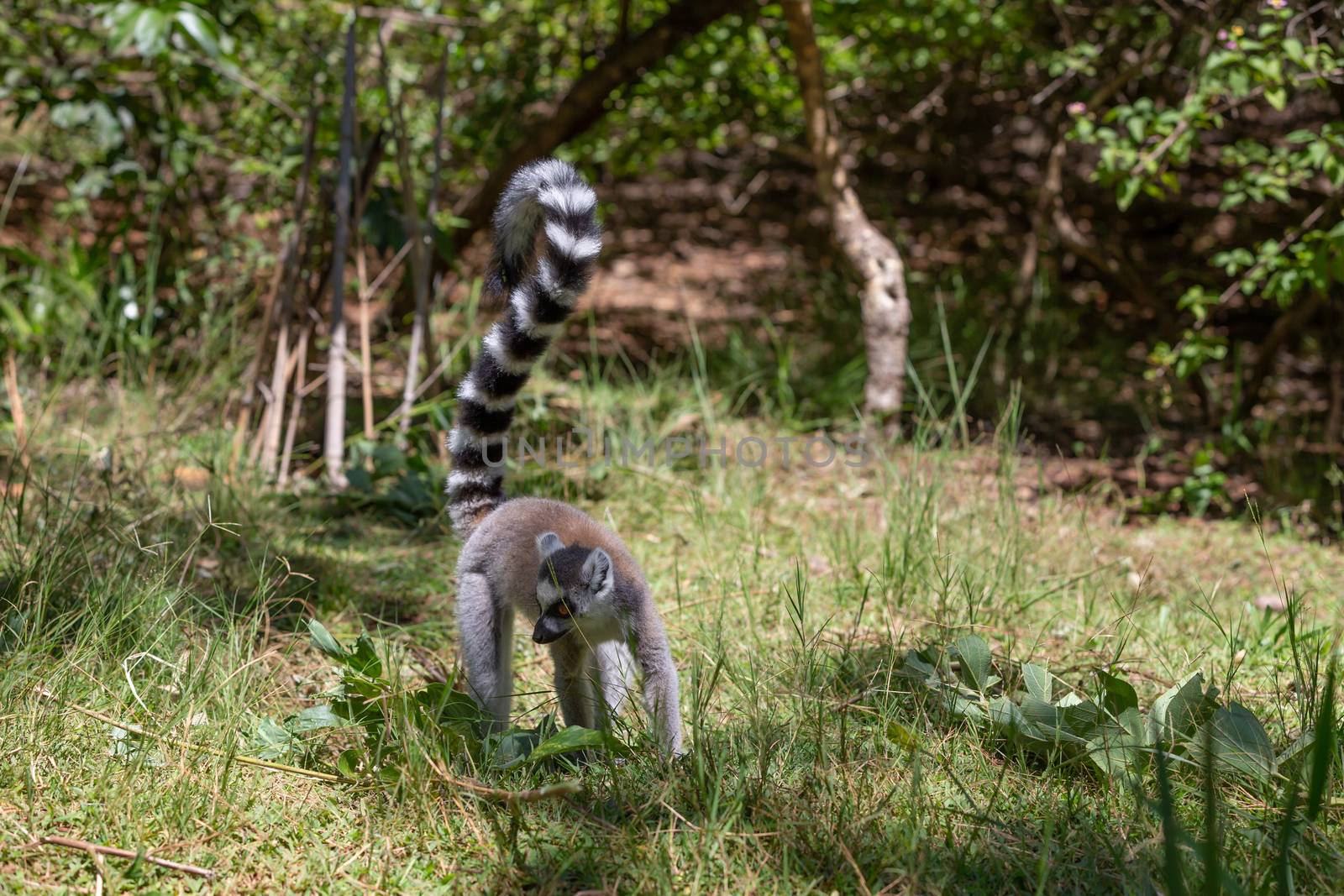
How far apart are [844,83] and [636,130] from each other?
124 centimetres

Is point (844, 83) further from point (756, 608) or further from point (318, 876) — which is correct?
point (318, 876)

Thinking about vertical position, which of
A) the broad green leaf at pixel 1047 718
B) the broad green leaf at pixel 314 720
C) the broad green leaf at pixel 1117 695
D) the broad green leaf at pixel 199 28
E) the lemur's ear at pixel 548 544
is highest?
the broad green leaf at pixel 199 28

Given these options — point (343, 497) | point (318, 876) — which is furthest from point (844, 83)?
point (318, 876)

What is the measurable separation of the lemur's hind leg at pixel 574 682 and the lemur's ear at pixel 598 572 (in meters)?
0.24

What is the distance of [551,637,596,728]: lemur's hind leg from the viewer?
280cm

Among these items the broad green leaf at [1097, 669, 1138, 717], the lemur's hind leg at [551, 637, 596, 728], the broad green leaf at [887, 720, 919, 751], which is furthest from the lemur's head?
the broad green leaf at [1097, 669, 1138, 717]

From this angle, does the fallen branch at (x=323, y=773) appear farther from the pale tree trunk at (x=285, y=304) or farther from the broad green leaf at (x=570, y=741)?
the pale tree trunk at (x=285, y=304)

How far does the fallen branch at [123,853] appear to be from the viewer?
6.81ft

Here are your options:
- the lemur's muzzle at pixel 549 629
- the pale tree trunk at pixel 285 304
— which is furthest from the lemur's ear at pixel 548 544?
the pale tree trunk at pixel 285 304

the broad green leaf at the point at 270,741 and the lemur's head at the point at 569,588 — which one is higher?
the lemur's head at the point at 569,588

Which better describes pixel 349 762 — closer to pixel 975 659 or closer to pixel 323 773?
pixel 323 773

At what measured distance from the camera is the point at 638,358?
22.0ft

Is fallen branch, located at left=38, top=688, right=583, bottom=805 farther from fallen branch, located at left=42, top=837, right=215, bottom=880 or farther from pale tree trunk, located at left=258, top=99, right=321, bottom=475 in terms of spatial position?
pale tree trunk, located at left=258, top=99, right=321, bottom=475

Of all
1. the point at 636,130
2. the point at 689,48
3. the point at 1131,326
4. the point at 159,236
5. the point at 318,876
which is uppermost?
the point at 689,48
